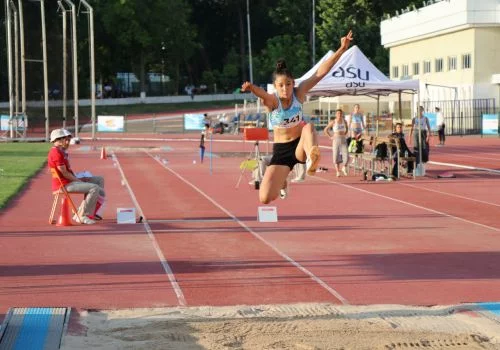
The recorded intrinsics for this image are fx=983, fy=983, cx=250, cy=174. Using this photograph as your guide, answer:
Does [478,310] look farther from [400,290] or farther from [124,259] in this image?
[124,259]

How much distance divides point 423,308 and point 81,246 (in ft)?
17.7

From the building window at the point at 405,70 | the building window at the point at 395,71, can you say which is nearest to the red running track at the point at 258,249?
the building window at the point at 405,70

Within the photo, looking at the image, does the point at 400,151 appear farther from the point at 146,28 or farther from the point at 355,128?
the point at 146,28

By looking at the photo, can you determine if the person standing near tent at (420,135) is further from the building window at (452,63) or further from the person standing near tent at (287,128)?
the building window at (452,63)

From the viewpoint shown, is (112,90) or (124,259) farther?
A: (112,90)

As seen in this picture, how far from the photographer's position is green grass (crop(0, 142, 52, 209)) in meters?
21.2

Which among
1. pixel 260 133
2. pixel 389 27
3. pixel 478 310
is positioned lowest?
pixel 478 310

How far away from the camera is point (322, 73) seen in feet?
32.8

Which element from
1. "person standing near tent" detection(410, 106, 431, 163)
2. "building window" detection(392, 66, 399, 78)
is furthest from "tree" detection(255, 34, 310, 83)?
"person standing near tent" detection(410, 106, 431, 163)

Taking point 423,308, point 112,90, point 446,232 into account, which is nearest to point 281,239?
point 446,232

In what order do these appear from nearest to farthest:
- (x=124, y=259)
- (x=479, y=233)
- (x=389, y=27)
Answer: (x=124, y=259) → (x=479, y=233) → (x=389, y=27)

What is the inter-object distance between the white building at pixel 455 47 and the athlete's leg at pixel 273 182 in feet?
129

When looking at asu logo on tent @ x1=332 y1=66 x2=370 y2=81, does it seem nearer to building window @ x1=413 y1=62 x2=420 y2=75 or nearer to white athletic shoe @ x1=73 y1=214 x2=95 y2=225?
white athletic shoe @ x1=73 y1=214 x2=95 y2=225

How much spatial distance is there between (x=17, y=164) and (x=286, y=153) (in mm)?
21684
